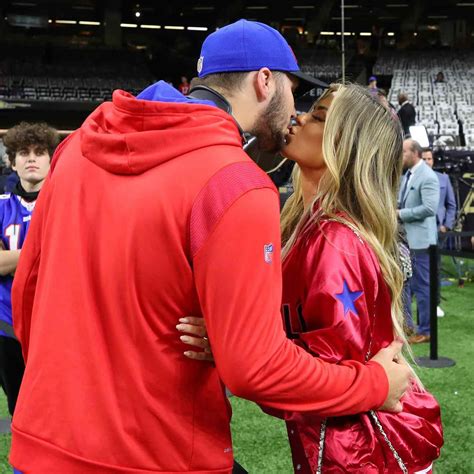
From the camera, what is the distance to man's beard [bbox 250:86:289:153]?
60.4 inches

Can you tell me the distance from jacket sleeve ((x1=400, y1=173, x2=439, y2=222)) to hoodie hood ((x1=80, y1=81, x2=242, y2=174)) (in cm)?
512

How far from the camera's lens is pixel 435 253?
528cm

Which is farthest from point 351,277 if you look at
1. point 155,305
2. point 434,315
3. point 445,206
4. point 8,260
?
point 445,206

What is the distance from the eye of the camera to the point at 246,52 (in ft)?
4.94

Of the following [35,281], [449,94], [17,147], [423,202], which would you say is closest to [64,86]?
[449,94]

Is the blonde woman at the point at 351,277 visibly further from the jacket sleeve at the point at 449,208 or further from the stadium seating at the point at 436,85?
the stadium seating at the point at 436,85

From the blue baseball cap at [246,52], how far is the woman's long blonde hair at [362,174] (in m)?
0.19

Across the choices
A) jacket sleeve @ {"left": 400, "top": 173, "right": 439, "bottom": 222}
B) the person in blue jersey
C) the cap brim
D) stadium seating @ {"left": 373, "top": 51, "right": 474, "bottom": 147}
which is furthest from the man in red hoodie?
stadium seating @ {"left": 373, "top": 51, "right": 474, "bottom": 147}

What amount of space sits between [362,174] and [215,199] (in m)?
0.56

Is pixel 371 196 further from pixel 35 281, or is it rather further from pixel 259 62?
pixel 35 281

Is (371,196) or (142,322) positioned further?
(371,196)

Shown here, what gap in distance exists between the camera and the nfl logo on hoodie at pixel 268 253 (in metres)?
1.25

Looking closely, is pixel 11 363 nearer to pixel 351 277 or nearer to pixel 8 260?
pixel 8 260

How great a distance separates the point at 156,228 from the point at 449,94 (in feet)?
89.5
